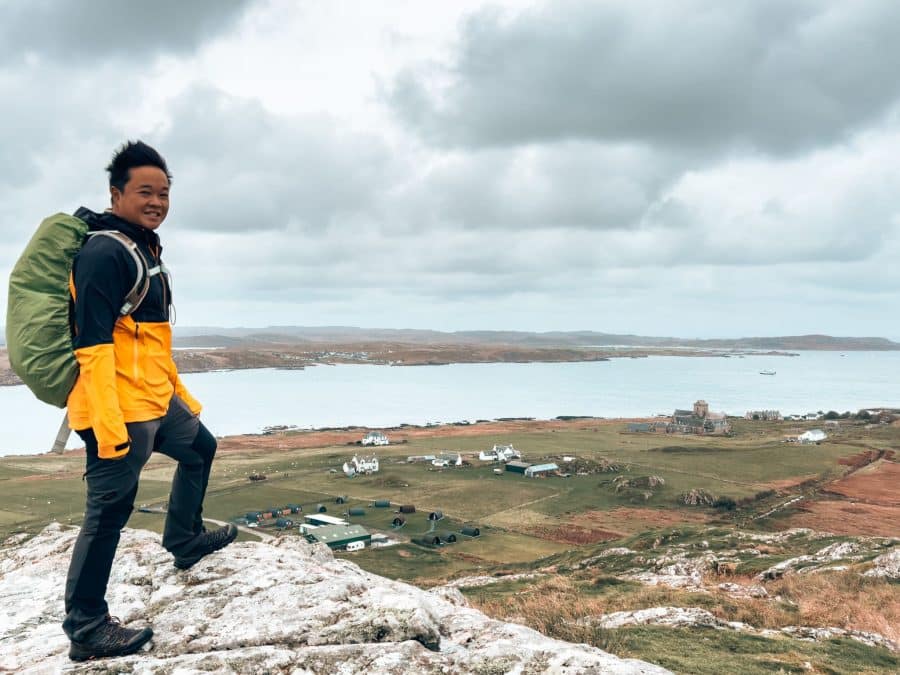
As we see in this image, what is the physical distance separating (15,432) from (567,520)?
119 m

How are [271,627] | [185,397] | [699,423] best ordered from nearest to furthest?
[271,627]
[185,397]
[699,423]

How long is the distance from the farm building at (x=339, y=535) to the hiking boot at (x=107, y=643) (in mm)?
38065

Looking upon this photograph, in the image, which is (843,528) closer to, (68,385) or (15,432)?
(68,385)

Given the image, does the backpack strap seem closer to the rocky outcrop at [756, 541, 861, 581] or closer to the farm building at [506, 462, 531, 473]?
the rocky outcrop at [756, 541, 861, 581]

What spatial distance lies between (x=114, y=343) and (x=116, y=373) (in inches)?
9.9

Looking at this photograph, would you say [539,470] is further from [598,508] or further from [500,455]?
[598,508]

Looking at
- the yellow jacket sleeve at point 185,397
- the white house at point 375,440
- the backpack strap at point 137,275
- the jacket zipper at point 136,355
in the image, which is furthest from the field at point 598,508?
the backpack strap at point 137,275

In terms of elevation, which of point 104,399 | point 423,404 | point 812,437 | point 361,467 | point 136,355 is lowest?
point 423,404

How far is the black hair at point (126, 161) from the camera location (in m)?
5.16

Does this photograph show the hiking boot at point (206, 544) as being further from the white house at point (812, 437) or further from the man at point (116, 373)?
the white house at point (812, 437)

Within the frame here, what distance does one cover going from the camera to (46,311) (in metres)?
4.64

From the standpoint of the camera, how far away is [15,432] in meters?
117

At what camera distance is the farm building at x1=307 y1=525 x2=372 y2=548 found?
41.2 m

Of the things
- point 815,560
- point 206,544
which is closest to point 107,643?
point 206,544
